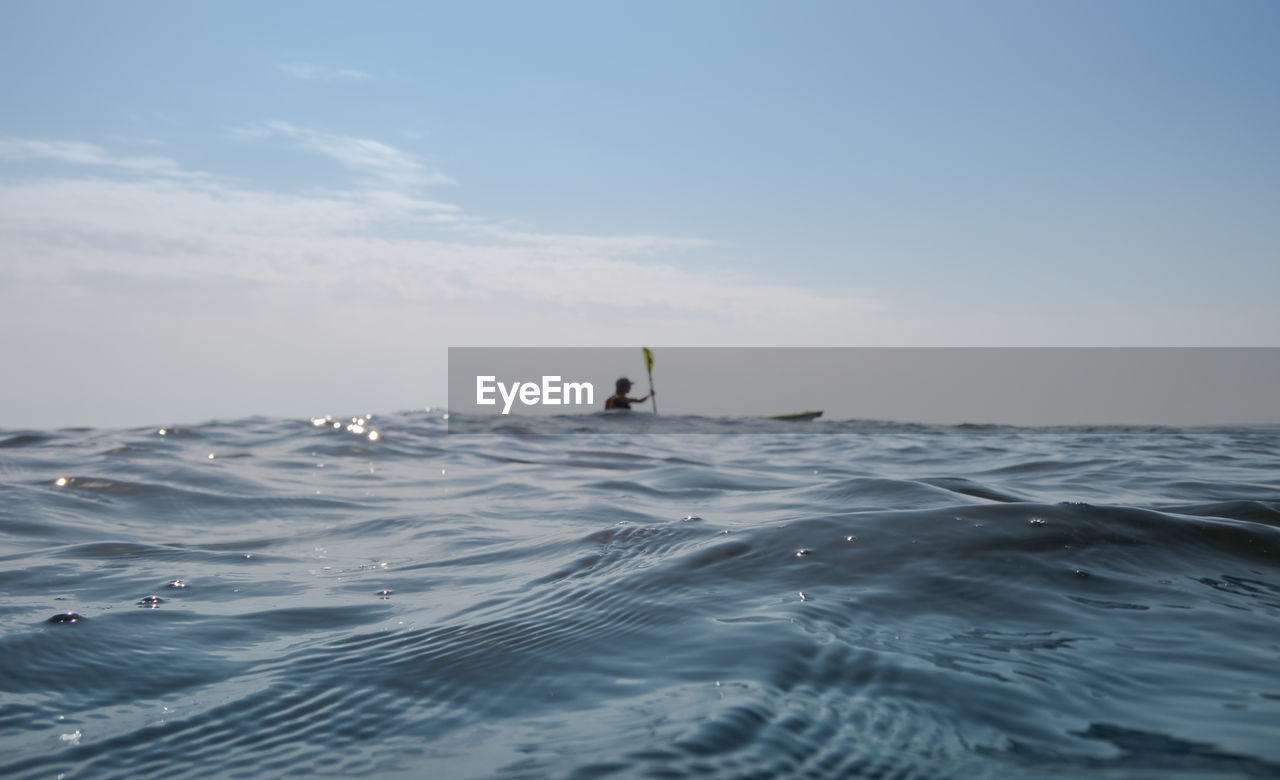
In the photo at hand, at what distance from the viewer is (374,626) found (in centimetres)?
284

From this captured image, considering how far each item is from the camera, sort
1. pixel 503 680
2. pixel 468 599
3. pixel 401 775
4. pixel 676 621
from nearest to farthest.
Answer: pixel 401 775 < pixel 503 680 < pixel 676 621 < pixel 468 599

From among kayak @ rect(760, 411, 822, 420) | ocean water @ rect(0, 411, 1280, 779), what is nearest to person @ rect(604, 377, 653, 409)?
kayak @ rect(760, 411, 822, 420)

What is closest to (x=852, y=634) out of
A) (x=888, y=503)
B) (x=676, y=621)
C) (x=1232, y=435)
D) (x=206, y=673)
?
(x=676, y=621)

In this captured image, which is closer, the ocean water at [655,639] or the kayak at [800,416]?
the ocean water at [655,639]

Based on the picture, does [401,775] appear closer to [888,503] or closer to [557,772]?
[557,772]

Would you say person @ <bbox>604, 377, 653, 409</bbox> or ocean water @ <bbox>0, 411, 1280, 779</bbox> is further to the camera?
person @ <bbox>604, 377, 653, 409</bbox>

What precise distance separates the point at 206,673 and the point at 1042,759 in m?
2.27

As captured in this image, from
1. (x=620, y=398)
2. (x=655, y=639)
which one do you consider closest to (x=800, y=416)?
(x=620, y=398)

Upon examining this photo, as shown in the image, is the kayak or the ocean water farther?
the kayak

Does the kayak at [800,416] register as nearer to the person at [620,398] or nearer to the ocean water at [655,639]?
the person at [620,398]

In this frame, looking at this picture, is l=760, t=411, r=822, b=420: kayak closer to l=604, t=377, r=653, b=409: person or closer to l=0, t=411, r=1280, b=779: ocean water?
l=604, t=377, r=653, b=409: person

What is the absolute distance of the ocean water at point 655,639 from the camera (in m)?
1.74

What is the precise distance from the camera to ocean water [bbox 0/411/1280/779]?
1740 millimetres

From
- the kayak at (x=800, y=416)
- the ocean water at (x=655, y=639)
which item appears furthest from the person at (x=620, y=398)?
the ocean water at (x=655, y=639)
